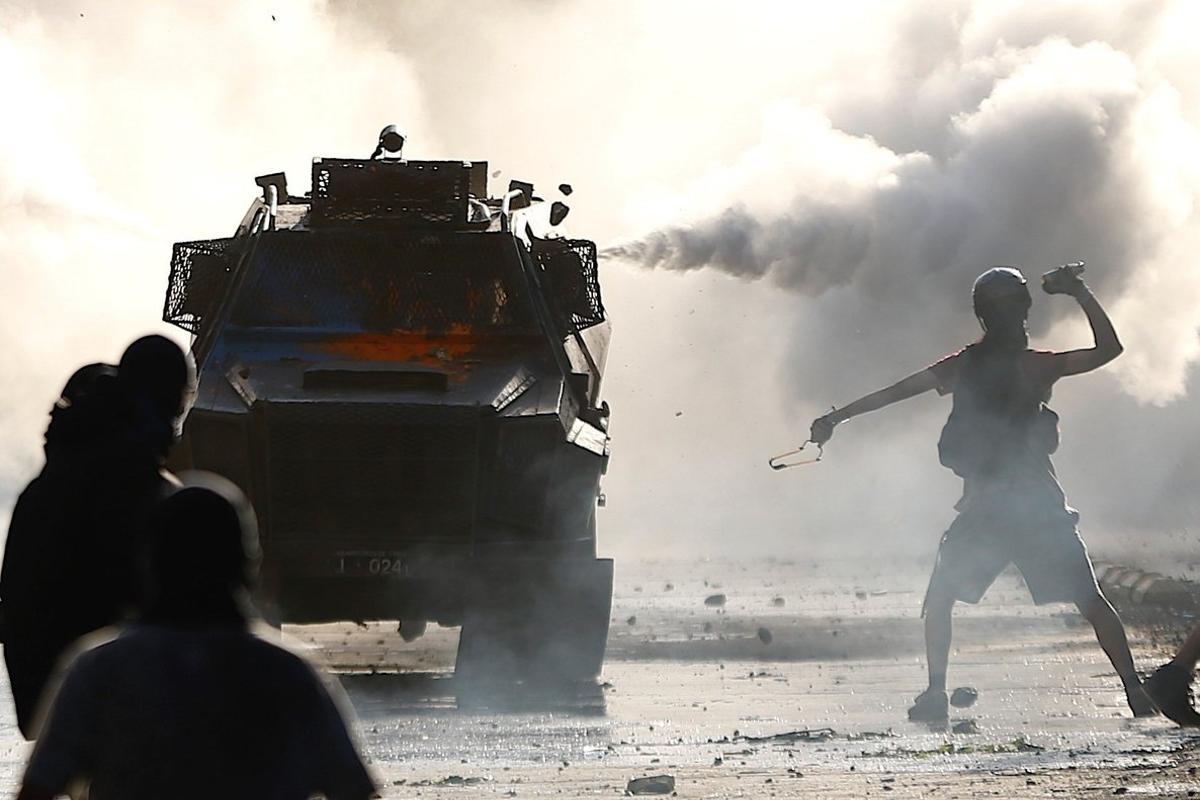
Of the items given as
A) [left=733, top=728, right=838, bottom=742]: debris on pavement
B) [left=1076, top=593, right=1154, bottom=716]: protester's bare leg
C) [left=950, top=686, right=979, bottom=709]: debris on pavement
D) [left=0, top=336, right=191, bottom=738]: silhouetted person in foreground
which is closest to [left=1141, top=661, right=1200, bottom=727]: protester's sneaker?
[left=1076, top=593, right=1154, bottom=716]: protester's bare leg

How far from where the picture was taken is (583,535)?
1280 cm

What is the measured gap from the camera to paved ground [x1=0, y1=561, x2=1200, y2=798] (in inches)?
338

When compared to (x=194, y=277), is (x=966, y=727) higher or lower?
lower

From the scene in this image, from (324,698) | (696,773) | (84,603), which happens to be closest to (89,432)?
(84,603)

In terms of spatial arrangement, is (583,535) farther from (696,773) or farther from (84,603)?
(84,603)

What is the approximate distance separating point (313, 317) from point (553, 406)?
171 cm

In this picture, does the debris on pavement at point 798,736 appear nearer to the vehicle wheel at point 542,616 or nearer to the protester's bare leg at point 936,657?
the protester's bare leg at point 936,657

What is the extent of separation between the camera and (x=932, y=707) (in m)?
10.2

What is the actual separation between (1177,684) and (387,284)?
665 cm

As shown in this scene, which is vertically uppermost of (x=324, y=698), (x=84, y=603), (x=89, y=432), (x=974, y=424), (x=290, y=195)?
(x=290, y=195)

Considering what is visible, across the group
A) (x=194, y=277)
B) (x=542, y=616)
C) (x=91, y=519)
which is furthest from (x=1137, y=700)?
(x=194, y=277)

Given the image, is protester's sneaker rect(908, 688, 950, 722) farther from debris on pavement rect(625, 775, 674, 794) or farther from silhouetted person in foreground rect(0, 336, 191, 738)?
silhouetted person in foreground rect(0, 336, 191, 738)

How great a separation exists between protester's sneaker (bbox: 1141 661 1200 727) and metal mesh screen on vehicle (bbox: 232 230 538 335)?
238 inches

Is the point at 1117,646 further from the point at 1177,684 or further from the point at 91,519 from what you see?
the point at 91,519
